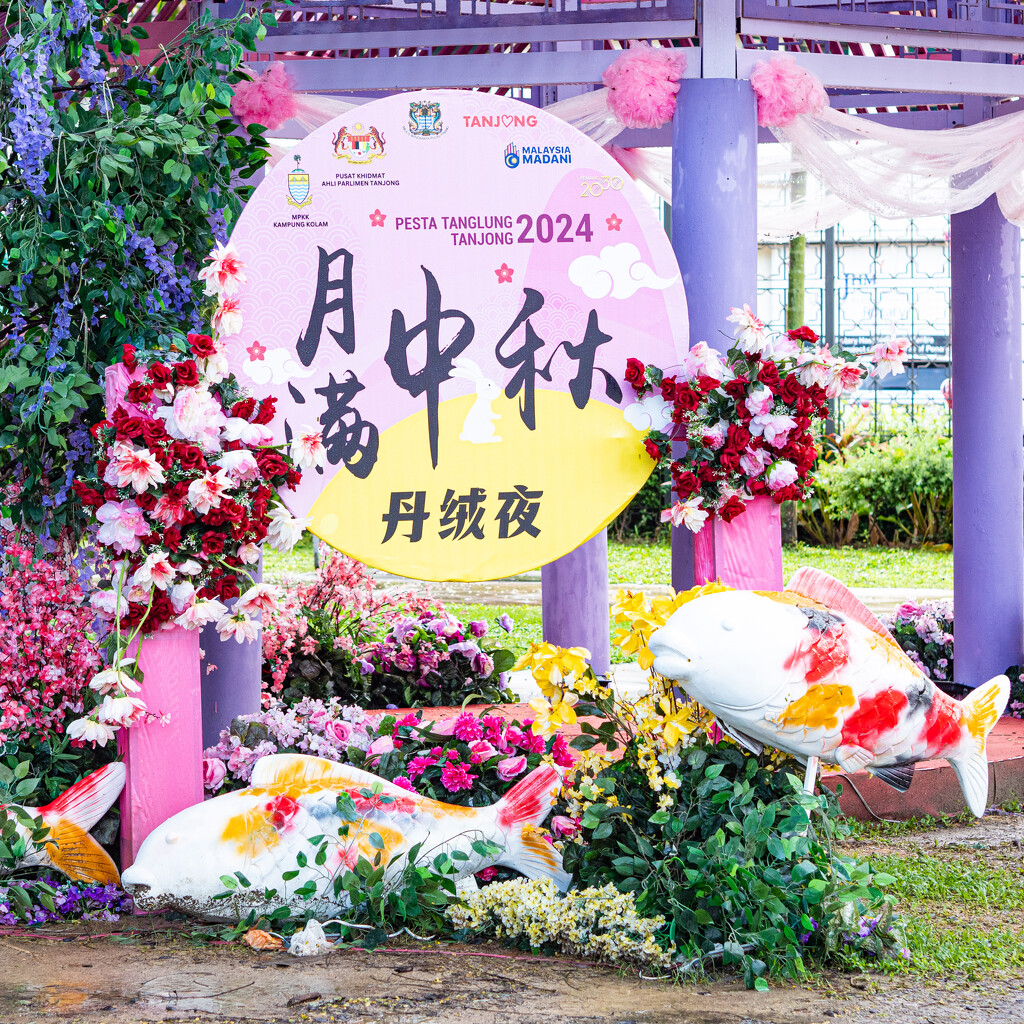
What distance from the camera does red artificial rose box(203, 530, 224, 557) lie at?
3.47 meters

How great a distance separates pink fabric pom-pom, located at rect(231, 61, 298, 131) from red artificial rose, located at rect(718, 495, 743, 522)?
6.64 ft

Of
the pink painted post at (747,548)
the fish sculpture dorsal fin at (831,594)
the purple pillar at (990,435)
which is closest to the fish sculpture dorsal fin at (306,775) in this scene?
the pink painted post at (747,548)

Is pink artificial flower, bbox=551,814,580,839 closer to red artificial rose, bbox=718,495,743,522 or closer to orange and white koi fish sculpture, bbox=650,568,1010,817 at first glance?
orange and white koi fish sculpture, bbox=650,568,1010,817

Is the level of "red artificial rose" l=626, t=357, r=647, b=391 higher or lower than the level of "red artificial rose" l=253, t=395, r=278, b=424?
higher

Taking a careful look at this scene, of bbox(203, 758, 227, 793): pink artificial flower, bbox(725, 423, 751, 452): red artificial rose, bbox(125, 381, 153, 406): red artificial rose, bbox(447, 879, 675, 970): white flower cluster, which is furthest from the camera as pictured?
bbox(203, 758, 227, 793): pink artificial flower

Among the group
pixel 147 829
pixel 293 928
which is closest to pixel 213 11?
pixel 147 829

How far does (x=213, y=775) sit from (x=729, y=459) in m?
1.82

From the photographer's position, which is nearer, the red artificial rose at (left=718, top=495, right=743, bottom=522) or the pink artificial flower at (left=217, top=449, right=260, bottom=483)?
the pink artificial flower at (left=217, top=449, right=260, bottom=483)

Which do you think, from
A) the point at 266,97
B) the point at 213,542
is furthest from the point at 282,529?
the point at 266,97

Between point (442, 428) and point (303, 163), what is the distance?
88cm

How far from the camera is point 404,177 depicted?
3.89 m

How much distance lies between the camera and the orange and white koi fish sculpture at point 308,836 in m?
3.40

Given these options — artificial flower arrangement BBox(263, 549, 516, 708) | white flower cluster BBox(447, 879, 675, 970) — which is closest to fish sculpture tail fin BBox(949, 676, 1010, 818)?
white flower cluster BBox(447, 879, 675, 970)

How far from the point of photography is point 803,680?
329 cm
